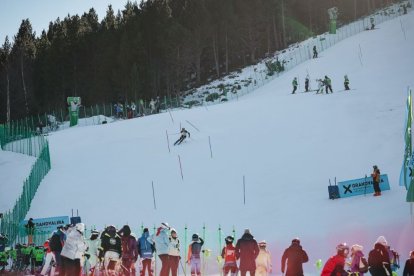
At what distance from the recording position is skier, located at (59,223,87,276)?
1183cm

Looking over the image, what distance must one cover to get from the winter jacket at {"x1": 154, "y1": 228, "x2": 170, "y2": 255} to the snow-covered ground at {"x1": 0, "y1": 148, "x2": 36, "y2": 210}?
15.8 m

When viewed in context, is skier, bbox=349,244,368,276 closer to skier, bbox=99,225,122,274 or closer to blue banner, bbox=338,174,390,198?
skier, bbox=99,225,122,274

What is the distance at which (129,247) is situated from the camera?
13523mm

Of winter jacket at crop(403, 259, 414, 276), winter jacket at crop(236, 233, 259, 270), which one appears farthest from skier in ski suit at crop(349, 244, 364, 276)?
winter jacket at crop(236, 233, 259, 270)

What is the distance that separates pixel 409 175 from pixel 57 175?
19101 mm

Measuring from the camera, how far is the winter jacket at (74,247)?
38.8 feet

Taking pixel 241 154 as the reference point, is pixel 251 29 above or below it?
above

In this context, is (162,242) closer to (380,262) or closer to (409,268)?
(380,262)

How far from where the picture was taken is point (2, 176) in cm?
3244

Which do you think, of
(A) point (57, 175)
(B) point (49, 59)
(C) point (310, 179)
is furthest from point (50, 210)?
(B) point (49, 59)

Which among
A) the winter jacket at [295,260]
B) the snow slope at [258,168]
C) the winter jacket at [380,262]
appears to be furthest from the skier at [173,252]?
the winter jacket at [380,262]

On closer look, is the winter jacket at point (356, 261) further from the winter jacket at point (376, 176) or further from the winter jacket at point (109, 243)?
the winter jacket at point (376, 176)

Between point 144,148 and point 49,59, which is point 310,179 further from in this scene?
point 49,59

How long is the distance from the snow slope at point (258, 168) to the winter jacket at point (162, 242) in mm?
4097
